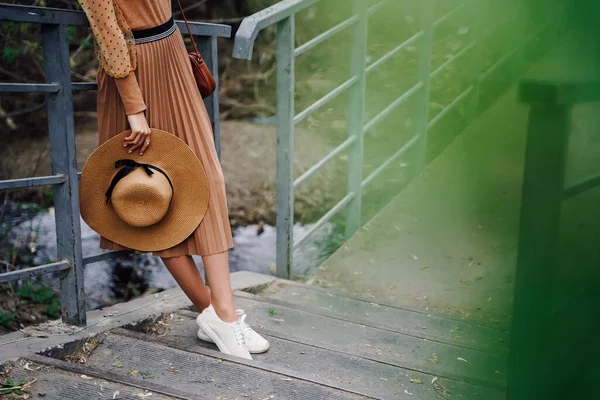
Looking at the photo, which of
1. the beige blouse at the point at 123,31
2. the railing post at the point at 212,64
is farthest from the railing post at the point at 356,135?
the beige blouse at the point at 123,31

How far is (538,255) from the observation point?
2.16 ft

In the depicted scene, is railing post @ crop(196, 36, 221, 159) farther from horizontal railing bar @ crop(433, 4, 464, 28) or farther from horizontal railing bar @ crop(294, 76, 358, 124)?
horizontal railing bar @ crop(433, 4, 464, 28)

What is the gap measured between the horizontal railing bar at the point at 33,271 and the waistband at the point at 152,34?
699 millimetres

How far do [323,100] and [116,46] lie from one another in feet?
4.68

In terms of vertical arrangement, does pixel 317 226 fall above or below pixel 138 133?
below

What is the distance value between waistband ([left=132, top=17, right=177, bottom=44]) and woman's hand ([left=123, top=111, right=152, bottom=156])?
0.67 ft

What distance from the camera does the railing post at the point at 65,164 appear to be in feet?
6.56

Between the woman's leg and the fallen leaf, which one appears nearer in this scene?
the fallen leaf

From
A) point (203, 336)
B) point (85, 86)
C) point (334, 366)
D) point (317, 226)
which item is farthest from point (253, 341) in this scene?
point (317, 226)

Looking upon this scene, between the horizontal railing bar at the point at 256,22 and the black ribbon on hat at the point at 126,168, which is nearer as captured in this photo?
the black ribbon on hat at the point at 126,168

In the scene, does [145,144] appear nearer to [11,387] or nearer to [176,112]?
[176,112]

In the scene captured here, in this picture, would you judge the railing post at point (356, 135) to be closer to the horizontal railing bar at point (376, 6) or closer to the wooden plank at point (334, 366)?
the wooden plank at point (334, 366)

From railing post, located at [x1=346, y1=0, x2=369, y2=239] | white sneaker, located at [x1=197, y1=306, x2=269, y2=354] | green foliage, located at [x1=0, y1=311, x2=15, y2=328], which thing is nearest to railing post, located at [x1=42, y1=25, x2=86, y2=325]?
white sneaker, located at [x1=197, y1=306, x2=269, y2=354]

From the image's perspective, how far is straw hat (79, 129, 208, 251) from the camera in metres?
2.03
